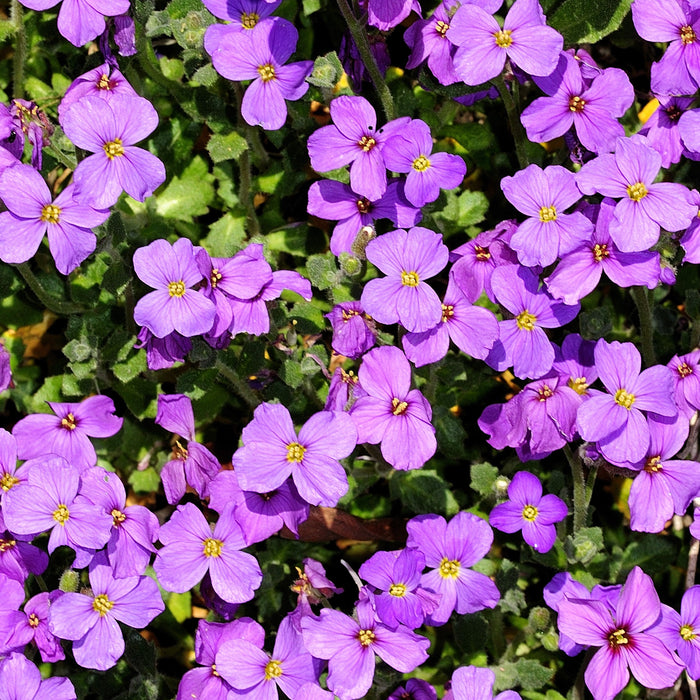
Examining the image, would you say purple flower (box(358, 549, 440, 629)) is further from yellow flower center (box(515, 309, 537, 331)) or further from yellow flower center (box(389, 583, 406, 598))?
yellow flower center (box(515, 309, 537, 331))

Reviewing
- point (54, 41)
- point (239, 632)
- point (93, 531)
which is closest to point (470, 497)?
point (239, 632)

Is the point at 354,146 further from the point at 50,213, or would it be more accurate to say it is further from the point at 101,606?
the point at 101,606

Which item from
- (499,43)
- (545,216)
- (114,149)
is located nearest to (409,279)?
(545,216)

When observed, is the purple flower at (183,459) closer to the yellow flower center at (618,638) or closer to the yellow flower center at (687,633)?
the yellow flower center at (618,638)

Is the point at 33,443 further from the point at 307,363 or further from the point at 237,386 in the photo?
the point at 307,363

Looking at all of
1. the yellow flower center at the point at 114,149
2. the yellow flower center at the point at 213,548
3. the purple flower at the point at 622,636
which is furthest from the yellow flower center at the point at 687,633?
the yellow flower center at the point at 114,149
